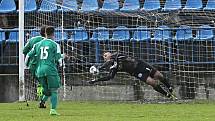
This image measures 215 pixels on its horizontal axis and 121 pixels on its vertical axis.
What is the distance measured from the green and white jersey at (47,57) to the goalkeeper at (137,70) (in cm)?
502

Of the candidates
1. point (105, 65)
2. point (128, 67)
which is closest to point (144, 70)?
point (128, 67)

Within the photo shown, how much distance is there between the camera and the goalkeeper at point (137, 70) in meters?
17.8

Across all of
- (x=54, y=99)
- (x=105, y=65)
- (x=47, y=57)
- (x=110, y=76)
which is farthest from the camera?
(x=105, y=65)

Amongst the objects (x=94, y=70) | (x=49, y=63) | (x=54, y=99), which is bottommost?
(x=54, y=99)

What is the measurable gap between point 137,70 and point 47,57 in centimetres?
557

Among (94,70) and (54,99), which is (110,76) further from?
(54,99)

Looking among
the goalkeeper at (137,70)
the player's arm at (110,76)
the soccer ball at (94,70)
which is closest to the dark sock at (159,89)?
the goalkeeper at (137,70)

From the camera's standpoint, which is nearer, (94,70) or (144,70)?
(144,70)

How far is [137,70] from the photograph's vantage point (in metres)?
17.9

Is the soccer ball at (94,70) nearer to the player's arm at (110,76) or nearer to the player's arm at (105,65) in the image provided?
the player's arm at (105,65)

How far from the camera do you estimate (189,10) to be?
20875 mm

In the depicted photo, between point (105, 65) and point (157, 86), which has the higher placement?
point (105, 65)

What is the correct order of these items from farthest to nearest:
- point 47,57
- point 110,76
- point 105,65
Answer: point 105,65, point 110,76, point 47,57

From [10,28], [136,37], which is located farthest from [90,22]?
[10,28]
